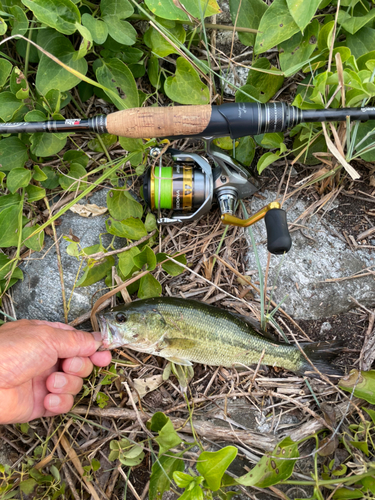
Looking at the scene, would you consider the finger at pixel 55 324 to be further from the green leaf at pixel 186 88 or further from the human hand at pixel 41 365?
the green leaf at pixel 186 88

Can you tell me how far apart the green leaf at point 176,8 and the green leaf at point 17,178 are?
1.63 metres

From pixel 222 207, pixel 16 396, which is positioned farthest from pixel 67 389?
pixel 222 207

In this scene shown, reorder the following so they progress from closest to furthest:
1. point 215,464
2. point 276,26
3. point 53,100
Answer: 1. point 215,464
2. point 276,26
3. point 53,100

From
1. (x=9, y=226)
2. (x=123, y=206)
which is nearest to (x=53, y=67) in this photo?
(x=123, y=206)

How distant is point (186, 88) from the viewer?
3.02 m

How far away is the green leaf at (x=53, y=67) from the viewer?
3.03 m

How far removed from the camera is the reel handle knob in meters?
2.41

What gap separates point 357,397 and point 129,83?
309 centimetres

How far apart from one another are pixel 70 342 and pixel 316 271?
6.87ft

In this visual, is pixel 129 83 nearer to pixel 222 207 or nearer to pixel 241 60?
pixel 241 60

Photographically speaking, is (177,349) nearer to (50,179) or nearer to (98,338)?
(98,338)

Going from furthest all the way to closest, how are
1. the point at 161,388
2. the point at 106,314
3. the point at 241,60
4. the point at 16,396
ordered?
the point at 241,60, the point at 161,388, the point at 106,314, the point at 16,396

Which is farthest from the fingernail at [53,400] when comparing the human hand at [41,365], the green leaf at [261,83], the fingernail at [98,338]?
the green leaf at [261,83]

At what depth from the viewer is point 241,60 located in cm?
337
